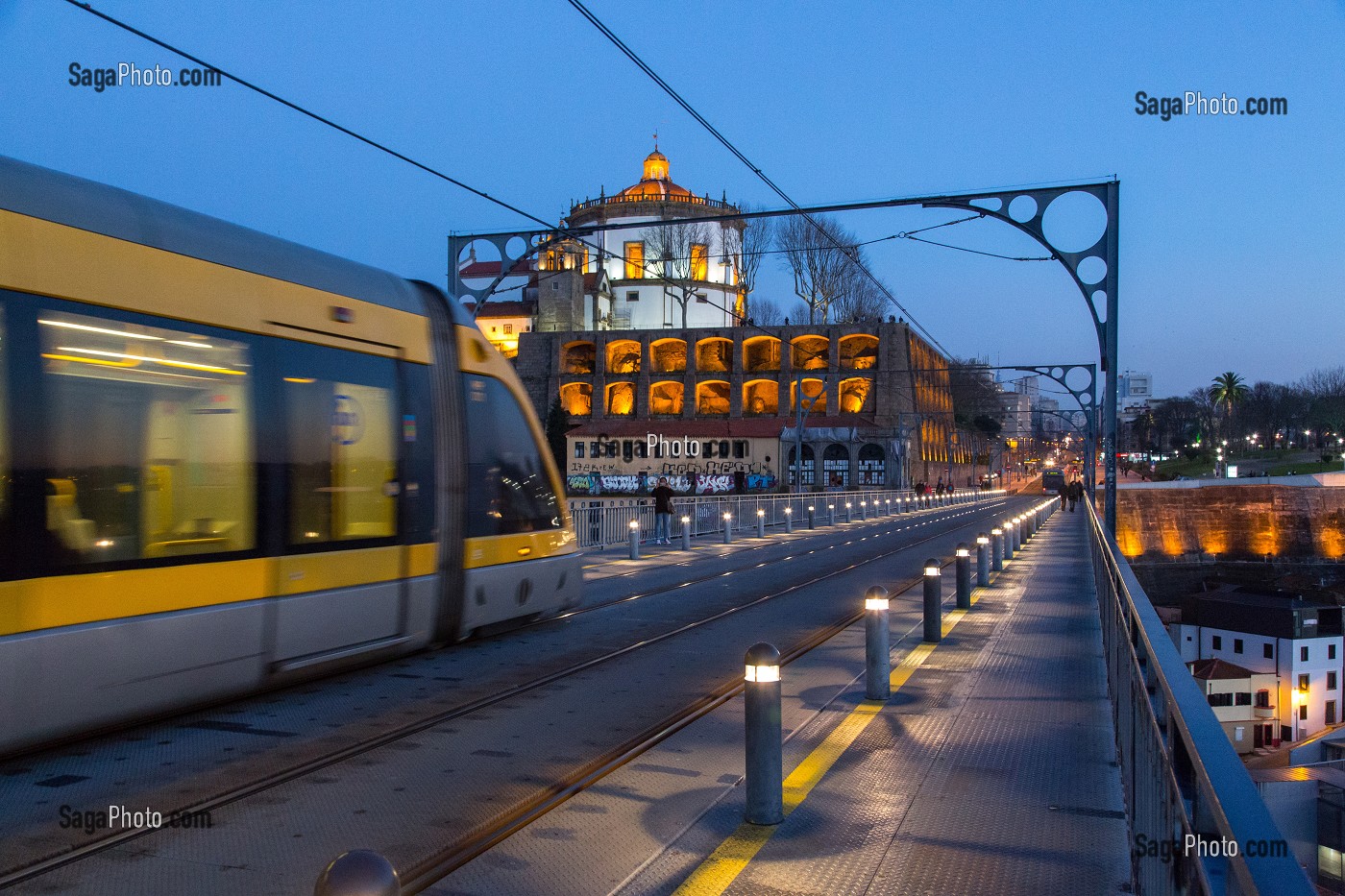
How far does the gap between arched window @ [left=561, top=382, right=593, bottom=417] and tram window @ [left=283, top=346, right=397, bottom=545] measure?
75635mm

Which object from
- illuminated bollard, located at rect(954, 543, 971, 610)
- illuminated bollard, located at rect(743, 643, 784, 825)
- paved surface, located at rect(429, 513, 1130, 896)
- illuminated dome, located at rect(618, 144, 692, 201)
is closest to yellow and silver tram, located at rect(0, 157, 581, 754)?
paved surface, located at rect(429, 513, 1130, 896)

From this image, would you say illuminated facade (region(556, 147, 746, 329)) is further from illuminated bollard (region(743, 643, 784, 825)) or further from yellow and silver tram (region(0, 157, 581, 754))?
illuminated bollard (region(743, 643, 784, 825))

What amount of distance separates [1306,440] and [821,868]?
453 feet

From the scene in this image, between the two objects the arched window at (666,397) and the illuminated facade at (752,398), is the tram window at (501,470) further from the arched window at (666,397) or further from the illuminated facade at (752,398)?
the arched window at (666,397)

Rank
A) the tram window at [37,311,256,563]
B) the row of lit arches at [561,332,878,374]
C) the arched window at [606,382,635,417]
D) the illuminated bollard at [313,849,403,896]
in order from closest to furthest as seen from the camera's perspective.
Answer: the illuminated bollard at [313,849,403,896] → the tram window at [37,311,256,563] → the row of lit arches at [561,332,878,374] → the arched window at [606,382,635,417]

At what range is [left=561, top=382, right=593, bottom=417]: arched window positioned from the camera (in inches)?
3324

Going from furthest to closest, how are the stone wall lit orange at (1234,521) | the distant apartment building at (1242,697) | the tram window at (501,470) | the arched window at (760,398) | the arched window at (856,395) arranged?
the arched window at (760,398) < the arched window at (856,395) < the stone wall lit orange at (1234,521) < the distant apartment building at (1242,697) < the tram window at (501,470)

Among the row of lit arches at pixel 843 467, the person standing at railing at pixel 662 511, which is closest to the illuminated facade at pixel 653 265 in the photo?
the row of lit arches at pixel 843 467

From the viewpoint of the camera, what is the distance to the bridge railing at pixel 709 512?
78.7 ft

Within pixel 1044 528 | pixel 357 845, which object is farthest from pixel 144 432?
pixel 1044 528

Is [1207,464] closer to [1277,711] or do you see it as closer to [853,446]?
[853,446]

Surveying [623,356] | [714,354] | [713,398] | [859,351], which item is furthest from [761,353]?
[623,356]

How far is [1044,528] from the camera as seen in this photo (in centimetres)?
3844

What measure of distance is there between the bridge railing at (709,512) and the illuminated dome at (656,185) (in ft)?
152
